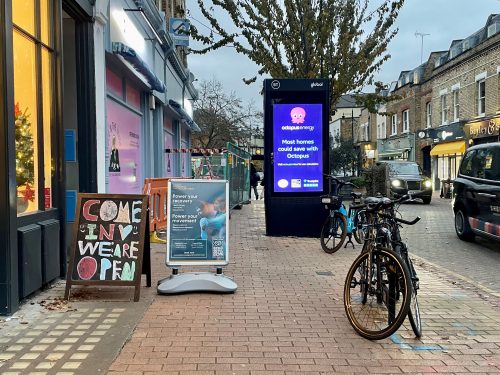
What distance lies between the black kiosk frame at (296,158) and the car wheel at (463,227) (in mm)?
3041

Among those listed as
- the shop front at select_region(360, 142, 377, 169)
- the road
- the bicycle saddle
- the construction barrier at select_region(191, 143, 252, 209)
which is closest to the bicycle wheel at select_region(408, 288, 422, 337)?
the bicycle saddle

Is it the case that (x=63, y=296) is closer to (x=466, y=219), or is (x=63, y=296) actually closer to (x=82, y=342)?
(x=82, y=342)

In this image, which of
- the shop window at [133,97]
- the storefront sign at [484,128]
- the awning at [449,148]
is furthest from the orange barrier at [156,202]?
the awning at [449,148]

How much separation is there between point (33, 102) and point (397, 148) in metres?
37.1

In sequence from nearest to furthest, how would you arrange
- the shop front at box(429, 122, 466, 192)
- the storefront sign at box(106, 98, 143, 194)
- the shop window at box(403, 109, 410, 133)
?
the storefront sign at box(106, 98, 143, 194), the shop front at box(429, 122, 466, 192), the shop window at box(403, 109, 410, 133)

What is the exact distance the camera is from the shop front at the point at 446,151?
28038 millimetres

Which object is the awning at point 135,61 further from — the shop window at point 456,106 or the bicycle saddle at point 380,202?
the shop window at point 456,106

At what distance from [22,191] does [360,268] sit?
3.61 meters

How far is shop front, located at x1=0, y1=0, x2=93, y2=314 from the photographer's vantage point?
4742 millimetres

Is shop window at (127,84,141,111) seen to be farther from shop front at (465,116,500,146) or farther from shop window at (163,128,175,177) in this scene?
shop front at (465,116,500,146)

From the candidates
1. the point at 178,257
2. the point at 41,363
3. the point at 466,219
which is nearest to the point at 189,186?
the point at 178,257

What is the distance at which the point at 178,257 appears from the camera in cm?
607

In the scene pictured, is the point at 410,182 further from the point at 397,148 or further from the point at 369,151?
the point at 369,151

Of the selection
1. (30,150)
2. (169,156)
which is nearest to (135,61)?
(30,150)
